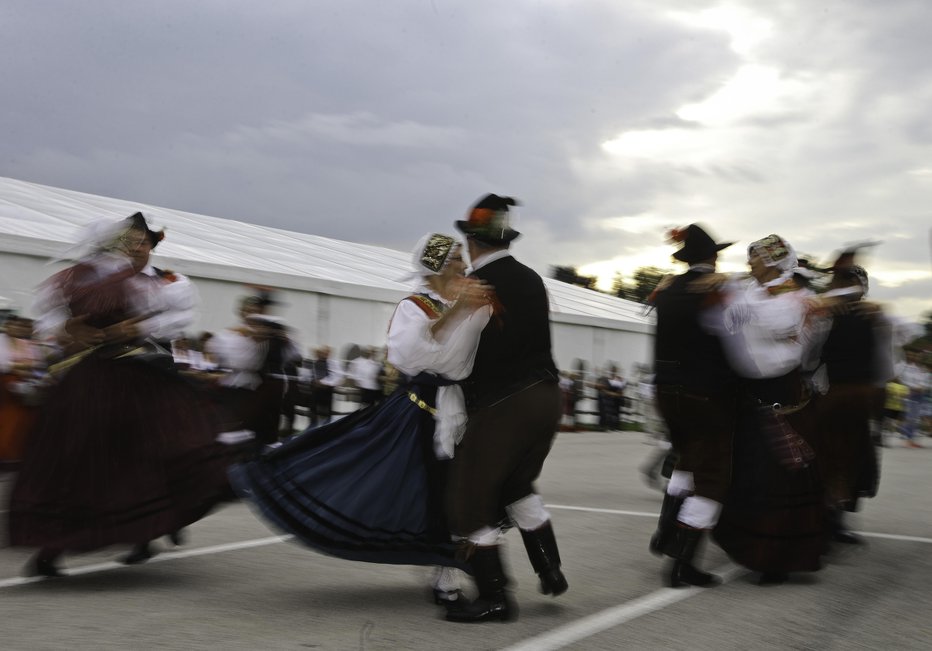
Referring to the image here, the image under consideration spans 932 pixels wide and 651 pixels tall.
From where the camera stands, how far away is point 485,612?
4.89 meters

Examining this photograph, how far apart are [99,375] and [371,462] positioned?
156 centimetres

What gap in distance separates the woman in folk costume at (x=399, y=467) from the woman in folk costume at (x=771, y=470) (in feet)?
5.41

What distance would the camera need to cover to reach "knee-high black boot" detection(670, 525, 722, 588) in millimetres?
5762

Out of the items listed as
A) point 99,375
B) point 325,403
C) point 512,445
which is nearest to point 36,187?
point 325,403

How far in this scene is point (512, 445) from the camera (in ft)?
16.1

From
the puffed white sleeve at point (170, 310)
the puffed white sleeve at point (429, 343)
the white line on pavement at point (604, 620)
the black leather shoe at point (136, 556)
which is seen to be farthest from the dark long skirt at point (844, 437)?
the black leather shoe at point (136, 556)

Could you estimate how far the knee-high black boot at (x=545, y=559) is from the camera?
16.8 feet

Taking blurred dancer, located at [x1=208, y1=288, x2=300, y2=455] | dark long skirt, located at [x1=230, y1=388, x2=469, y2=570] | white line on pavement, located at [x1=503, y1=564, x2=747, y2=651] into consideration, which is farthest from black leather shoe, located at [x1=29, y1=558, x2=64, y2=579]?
blurred dancer, located at [x1=208, y1=288, x2=300, y2=455]

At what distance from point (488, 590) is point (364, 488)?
0.76 m

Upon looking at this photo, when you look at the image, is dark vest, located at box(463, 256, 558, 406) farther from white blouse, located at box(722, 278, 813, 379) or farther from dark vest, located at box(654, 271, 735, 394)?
white blouse, located at box(722, 278, 813, 379)

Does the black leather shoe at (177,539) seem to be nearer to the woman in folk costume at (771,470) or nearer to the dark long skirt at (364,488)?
the dark long skirt at (364,488)

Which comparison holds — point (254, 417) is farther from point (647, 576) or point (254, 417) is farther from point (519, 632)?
point (519, 632)

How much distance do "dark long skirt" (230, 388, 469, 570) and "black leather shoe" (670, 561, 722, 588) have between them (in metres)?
1.40

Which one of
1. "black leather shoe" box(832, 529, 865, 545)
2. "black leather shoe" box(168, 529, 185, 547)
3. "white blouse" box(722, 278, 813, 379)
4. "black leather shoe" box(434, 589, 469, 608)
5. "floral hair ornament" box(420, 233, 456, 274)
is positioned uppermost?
"floral hair ornament" box(420, 233, 456, 274)
